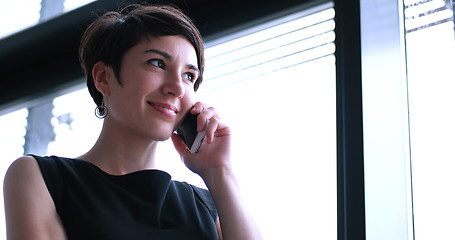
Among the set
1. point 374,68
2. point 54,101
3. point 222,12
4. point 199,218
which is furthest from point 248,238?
point 54,101

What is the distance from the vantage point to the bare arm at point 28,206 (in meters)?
1.38

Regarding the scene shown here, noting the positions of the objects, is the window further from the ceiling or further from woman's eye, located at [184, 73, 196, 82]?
the ceiling

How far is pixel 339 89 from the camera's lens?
188 cm

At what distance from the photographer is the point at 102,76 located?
1.65 m

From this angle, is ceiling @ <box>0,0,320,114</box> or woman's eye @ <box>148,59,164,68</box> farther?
ceiling @ <box>0,0,320,114</box>

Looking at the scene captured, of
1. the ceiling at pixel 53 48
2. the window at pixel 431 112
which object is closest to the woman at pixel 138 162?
the window at pixel 431 112

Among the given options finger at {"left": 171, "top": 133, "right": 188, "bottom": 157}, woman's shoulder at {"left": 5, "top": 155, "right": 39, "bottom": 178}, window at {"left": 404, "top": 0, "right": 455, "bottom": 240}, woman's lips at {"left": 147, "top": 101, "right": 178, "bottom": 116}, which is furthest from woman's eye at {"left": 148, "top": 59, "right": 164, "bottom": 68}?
window at {"left": 404, "top": 0, "right": 455, "bottom": 240}

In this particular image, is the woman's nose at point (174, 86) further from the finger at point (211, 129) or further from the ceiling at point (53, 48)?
the ceiling at point (53, 48)

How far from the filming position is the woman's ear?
1642 mm

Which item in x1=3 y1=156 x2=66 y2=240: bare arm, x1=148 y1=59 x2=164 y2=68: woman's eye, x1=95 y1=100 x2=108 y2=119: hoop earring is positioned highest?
x1=148 y1=59 x2=164 y2=68: woman's eye

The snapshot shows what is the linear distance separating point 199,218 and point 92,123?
3.35 feet

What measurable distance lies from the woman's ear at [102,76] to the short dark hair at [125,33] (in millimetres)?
14

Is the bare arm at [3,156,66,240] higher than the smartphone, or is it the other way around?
the smartphone

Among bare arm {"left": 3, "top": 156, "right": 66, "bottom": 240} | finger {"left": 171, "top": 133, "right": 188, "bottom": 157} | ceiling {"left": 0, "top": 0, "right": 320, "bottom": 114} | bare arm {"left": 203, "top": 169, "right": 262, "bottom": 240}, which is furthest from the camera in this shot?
ceiling {"left": 0, "top": 0, "right": 320, "bottom": 114}
